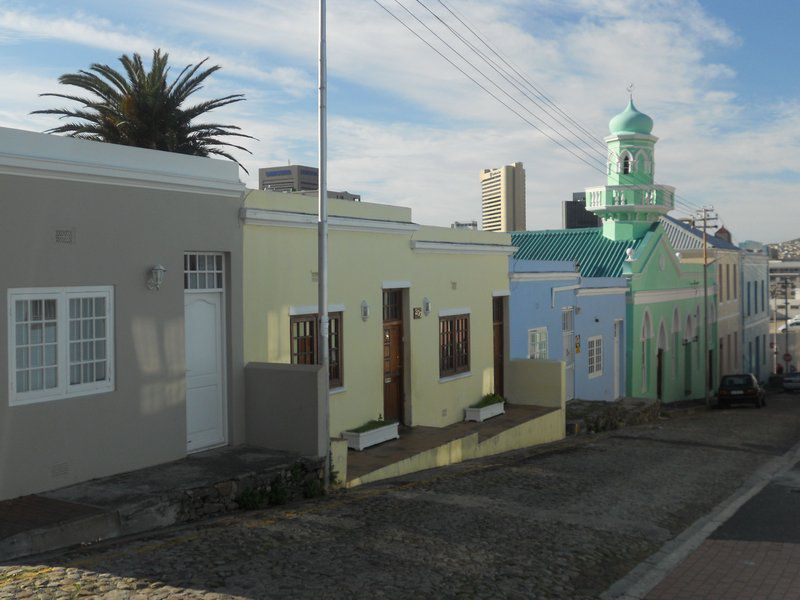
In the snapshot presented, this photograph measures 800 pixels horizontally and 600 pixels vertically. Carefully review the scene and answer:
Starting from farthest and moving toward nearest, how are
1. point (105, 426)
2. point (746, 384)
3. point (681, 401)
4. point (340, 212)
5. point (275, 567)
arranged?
point (681, 401) < point (746, 384) < point (340, 212) < point (105, 426) < point (275, 567)

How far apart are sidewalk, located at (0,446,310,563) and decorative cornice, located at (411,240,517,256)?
578 centimetres

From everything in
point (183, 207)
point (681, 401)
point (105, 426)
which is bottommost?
point (681, 401)

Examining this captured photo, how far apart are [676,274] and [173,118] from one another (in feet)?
69.1

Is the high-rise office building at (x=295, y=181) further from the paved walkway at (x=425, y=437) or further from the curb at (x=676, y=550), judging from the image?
the curb at (x=676, y=550)

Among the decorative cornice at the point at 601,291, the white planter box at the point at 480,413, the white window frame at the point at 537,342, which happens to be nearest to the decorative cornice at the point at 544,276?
the decorative cornice at the point at 601,291

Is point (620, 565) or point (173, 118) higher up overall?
point (173, 118)

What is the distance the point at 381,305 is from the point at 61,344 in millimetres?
6326

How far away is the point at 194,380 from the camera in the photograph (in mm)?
10719

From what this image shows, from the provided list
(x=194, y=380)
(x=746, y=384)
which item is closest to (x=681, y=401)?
(x=746, y=384)

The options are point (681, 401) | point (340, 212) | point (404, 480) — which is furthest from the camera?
point (681, 401)

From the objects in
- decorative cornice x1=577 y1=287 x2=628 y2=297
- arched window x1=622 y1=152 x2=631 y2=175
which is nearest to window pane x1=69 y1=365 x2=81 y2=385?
decorative cornice x1=577 y1=287 x2=628 y2=297

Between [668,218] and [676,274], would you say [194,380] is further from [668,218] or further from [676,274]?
[668,218]

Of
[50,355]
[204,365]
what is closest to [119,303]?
[50,355]

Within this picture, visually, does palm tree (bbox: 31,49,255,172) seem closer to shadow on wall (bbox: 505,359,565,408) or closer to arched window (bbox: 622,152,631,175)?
shadow on wall (bbox: 505,359,565,408)
